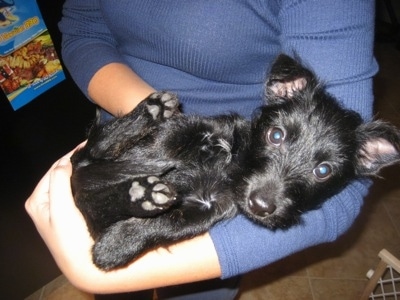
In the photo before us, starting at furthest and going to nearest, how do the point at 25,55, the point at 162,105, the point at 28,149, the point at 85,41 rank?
the point at 28,149, the point at 25,55, the point at 85,41, the point at 162,105

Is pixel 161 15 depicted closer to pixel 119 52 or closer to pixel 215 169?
pixel 119 52

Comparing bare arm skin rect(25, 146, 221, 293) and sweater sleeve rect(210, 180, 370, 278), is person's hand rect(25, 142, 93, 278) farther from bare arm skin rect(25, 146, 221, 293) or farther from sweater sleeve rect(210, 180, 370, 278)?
sweater sleeve rect(210, 180, 370, 278)

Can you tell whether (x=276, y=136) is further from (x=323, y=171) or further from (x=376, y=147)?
(x=376, y=147)

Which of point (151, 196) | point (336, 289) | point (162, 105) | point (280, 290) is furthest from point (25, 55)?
point (336, 289)

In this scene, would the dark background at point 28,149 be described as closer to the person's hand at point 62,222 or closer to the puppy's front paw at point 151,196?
the person's hand at point 62,222

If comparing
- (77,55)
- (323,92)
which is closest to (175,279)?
(323,92)
